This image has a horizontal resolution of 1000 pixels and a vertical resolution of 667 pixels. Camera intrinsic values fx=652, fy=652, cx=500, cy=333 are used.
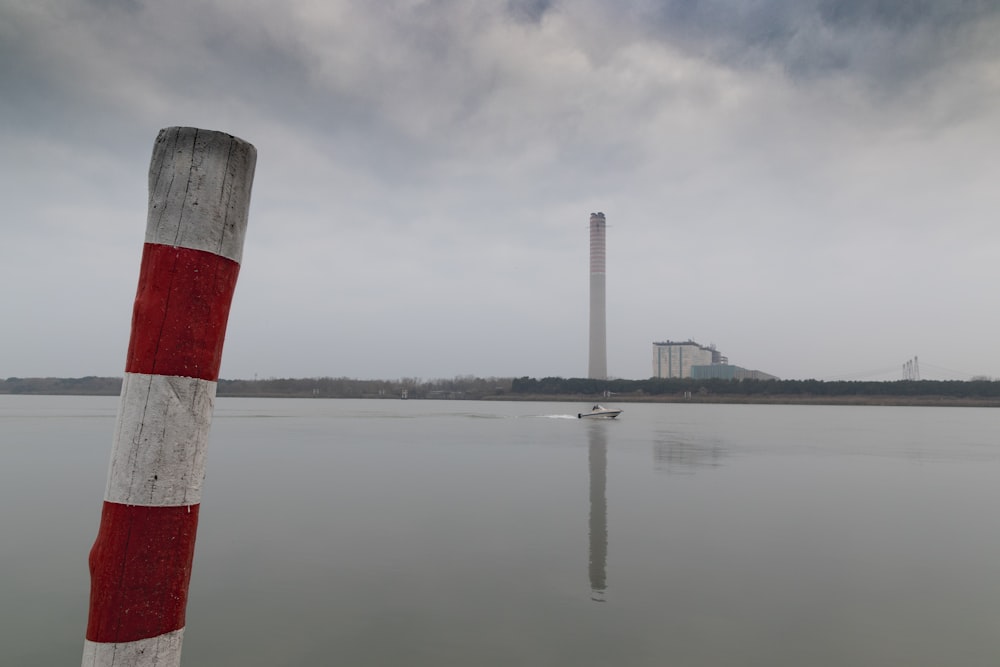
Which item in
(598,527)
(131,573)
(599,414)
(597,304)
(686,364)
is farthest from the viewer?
(686,364)

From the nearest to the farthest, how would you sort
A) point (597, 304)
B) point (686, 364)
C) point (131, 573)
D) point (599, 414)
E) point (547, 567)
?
point (131, 573) → point (547, 567) → point (599, 414) → point (597, 304) → point (686, 364)

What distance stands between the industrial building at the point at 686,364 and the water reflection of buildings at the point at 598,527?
158905 mm

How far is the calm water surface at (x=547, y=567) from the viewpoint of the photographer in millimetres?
6277

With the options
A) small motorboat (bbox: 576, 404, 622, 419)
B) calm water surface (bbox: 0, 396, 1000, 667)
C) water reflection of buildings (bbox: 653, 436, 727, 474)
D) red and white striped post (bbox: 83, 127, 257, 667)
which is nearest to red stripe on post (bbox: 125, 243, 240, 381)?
red and white striped post (bbox: 83, 127, 257, 667)

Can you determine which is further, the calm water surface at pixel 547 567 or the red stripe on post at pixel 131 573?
the calm water surface at pixel 547 567

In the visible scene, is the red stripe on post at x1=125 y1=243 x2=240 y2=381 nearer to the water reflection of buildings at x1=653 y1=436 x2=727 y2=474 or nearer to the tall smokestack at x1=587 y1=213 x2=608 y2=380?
the water reflection of buildings at x1=653 y1=436 x2=727 y2=474

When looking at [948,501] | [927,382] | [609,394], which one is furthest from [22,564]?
[927,382]

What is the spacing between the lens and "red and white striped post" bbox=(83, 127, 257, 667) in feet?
5.00

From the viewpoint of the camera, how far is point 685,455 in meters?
25.2

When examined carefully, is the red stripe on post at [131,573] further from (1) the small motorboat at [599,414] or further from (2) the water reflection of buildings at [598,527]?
(1) the small motorboat at [599,414]

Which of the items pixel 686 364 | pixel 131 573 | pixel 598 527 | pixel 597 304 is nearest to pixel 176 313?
pixel 131 573

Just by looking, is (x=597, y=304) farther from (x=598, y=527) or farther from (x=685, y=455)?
(x=598, y=527)

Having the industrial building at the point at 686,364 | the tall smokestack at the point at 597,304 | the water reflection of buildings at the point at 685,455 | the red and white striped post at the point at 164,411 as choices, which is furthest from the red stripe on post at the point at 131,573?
the industrial building at the point at 686,364

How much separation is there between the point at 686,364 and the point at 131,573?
18356cm
